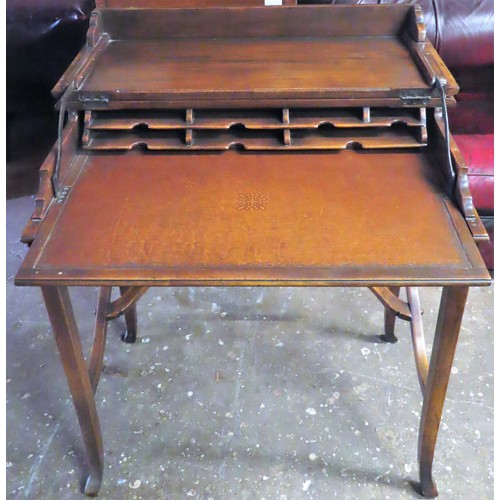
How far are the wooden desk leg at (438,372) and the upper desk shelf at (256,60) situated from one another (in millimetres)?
483

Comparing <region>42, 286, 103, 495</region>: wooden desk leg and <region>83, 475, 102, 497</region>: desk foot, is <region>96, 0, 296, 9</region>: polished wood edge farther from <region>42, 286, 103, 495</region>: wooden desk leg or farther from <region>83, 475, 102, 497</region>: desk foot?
<region>83, 475, 102, 497</region>: desk foot

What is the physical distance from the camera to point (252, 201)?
3.80 ft

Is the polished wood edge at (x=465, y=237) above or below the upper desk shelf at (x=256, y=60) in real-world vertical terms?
below

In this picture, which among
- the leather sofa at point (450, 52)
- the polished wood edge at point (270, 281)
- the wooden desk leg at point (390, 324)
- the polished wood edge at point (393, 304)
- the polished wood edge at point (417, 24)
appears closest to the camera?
the polished wood edge at point (270, 281)

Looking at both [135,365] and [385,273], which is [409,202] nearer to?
[385,273]

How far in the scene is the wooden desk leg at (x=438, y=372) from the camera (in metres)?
1.13

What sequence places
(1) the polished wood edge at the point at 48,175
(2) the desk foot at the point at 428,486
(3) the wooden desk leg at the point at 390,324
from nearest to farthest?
(1) the polished wood edge at the point at 48,175 → (2) the desk foot at the point at 428,486 → (3) the wooden desk leg at the point at 390,324

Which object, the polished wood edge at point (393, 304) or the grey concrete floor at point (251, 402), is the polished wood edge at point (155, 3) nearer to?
the polished wood edge at point (393, 304)

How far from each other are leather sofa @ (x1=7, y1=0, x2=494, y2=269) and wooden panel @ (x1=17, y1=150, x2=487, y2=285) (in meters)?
1.04

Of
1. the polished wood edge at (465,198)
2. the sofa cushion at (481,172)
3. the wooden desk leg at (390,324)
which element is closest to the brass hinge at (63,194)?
the polished wood edge at (465,198)

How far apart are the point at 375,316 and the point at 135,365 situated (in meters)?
1.01

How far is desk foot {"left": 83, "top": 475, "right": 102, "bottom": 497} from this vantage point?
1528 millimetres

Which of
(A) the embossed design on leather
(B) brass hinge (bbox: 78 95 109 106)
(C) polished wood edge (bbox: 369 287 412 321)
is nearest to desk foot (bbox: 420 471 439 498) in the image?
(C) polished wood edge (bbox: 369 287 412 321)

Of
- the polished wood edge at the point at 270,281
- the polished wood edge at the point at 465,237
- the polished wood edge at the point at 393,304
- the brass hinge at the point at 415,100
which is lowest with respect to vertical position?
the polished wood edge at the point at 393,304
